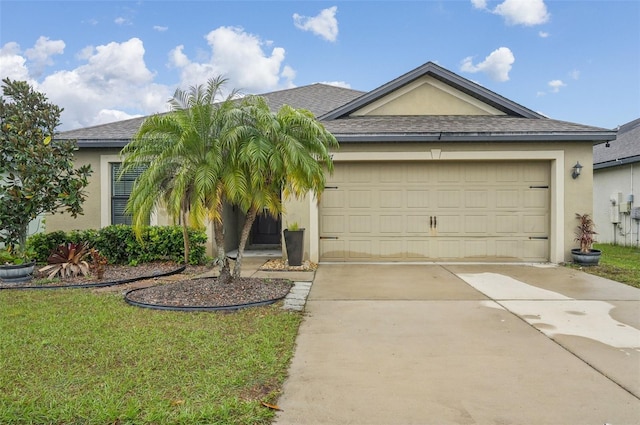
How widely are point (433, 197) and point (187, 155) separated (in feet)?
20.1

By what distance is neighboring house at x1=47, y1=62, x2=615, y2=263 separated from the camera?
8.84 meters

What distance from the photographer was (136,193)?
5.38 m

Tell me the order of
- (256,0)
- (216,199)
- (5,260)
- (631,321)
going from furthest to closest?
(256,0) → (5,260) → (216,199) → (631,321)

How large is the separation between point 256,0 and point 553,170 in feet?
28.1

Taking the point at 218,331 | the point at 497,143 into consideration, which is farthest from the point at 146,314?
the point at 497,143

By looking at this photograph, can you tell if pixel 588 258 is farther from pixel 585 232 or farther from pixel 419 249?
pixel 419 249

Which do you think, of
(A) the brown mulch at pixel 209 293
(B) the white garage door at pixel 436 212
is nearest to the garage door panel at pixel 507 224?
(B) the white garage door at pixel 436 212

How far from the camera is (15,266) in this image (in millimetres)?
6637

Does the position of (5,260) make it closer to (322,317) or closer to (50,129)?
(50,129)

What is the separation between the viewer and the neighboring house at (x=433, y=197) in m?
8.84

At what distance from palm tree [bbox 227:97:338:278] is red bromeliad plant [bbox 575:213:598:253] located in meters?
6.57

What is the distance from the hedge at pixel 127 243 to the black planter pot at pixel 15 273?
143cm

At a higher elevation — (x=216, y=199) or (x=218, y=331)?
(x=216, y=199)

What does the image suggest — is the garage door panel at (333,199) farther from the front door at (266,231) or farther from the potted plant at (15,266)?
the potted plant at (15,266)
